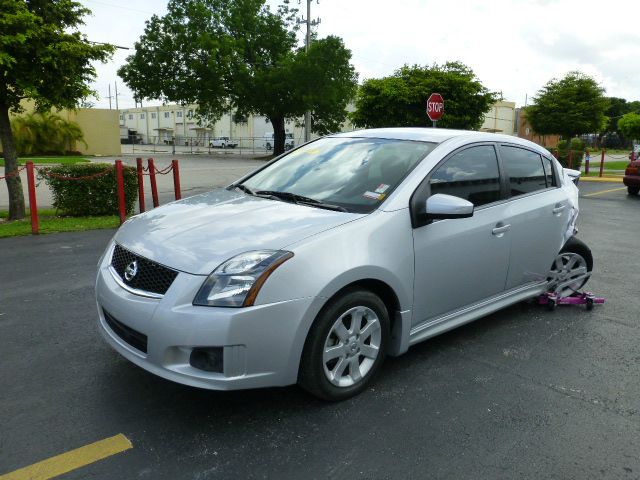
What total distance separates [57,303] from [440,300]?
3.52 metres

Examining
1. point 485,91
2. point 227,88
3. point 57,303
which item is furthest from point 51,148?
point 57,303

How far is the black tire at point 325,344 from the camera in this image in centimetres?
308

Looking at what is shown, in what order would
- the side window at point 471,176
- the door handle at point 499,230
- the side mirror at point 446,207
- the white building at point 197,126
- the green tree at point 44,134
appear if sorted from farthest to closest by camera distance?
the white building at point 197,126
the green tree at point 44,134
the door handle at point 499,230
the side window at point 471,176
the side mirror at point 446,207

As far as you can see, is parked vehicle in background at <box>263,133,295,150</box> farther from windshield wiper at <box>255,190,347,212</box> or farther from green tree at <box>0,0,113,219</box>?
windshield wiper at <box>255,190,347,212</box>

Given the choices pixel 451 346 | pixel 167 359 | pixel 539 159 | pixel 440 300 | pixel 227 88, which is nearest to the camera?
pixel 167 359

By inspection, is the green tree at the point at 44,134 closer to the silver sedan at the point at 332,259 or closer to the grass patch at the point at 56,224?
the grass patch at the point at 56,224

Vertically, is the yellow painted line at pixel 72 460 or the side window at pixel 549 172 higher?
the side window at pixel 549 172

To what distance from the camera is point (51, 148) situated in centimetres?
3772

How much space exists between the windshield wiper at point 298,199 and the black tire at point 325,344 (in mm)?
622

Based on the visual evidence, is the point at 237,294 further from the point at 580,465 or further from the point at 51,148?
the point at 51,148

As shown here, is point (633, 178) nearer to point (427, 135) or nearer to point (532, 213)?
point (532, 213)

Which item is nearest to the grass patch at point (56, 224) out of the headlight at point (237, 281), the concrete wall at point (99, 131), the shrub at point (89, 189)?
the shrub at point (89, 189)

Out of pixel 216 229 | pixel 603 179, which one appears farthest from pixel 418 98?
pixel 216 229

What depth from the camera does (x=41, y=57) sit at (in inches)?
349
